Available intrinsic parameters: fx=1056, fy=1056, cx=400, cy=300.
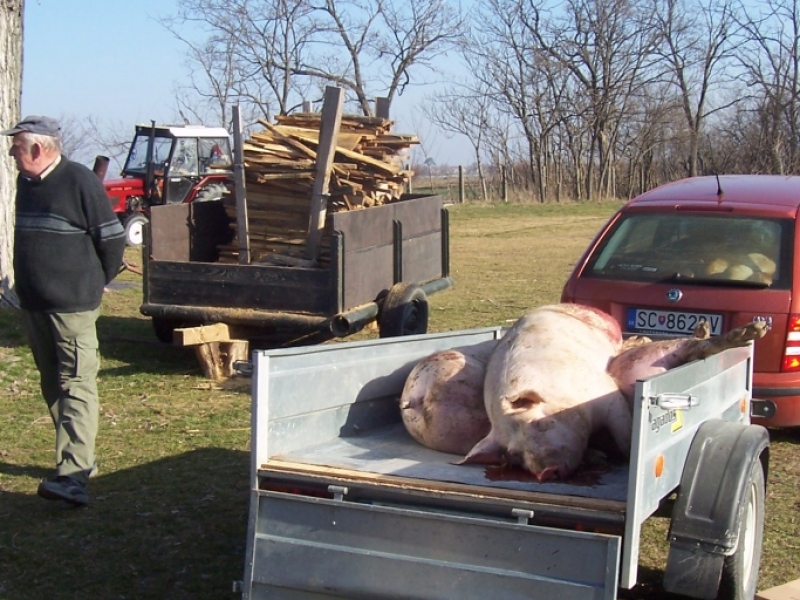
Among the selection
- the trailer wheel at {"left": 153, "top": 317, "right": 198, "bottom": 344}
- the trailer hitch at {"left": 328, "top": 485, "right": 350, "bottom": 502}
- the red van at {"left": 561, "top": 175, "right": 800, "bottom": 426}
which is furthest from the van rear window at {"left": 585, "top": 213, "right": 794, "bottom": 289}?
the trailer wheel at {"left": 153, "top": 317, "right": 198, "bottom": 344}

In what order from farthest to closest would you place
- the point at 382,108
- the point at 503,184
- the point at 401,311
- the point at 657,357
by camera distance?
1. the point at 503,184
2. the point at 382,108
3. the point at 401,311
4. the point at 657,357

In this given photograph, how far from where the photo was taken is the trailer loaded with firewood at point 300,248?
328 inches

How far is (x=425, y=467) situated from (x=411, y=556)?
53cm

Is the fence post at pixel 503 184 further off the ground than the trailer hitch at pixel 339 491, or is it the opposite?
the fence post at pixel 503 184

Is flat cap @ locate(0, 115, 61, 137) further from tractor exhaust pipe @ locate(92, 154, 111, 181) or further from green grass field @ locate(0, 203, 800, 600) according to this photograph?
tractor exhaust pipe @ locate(92, 154, 111, 181)

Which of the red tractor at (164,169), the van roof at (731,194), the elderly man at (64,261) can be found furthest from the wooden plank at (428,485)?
the red tractor at (164,169)

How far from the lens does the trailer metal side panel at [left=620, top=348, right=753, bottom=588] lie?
10.3 feet

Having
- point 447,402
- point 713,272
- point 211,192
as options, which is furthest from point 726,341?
point 211,192

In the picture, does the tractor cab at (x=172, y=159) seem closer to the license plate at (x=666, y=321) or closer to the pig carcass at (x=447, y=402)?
the license plate at (x=666, y=321)

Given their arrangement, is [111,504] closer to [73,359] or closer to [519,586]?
[73,359]

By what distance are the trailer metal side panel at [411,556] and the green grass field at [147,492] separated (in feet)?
3.55

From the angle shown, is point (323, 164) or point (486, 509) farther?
point (323, 164)

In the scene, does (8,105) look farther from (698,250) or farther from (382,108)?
(698,250)

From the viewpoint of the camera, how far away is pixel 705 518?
3.48 meters
